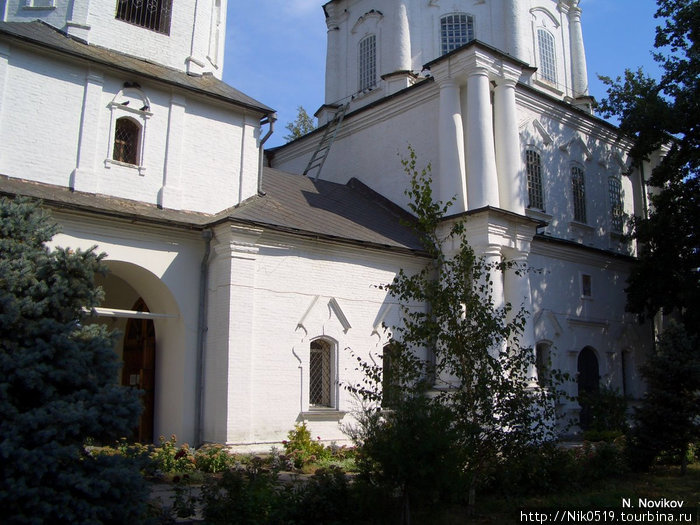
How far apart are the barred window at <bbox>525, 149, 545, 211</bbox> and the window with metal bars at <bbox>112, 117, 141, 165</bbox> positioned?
35.1 ft

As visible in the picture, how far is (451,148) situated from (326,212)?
3754 millimetres

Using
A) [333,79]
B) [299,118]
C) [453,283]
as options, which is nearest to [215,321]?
[453,283]

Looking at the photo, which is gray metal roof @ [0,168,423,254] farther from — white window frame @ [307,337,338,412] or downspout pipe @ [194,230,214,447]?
white window frame @ [307,337,338,412]

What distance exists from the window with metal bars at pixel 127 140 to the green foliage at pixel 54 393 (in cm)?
604

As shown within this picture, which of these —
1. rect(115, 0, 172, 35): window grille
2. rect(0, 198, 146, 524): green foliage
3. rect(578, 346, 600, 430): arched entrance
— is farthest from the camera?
rect(578, 346, 600, 430): arched entrance

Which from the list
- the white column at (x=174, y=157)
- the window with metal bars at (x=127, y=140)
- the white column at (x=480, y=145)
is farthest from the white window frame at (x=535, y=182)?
the window with metal bars at (x=127, y=140)

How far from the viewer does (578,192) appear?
20.2 m

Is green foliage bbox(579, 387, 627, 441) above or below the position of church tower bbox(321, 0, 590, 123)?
below

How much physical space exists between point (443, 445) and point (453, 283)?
217cm

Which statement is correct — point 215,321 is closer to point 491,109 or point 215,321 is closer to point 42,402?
point 42,402

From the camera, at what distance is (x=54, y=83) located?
1272 centimetres

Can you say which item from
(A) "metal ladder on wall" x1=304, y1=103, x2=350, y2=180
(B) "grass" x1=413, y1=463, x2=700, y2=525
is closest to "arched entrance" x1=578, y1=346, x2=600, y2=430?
(B) "grass" x1=413, y1=463, x2=700, y2=525

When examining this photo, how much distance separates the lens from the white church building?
12.6m

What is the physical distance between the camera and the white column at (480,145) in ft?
54.1
